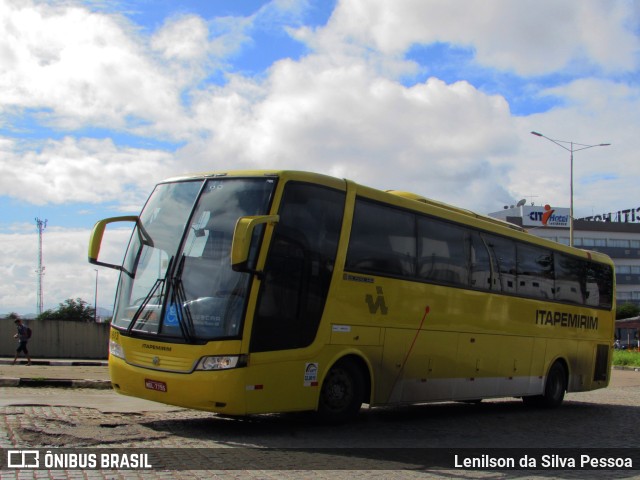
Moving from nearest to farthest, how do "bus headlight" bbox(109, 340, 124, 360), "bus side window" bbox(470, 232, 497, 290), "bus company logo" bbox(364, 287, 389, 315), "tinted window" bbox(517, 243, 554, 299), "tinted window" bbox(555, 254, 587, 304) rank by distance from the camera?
"bus headlight" bbox(109, 340, 124, 360) < "bus company logo" bbox(364, 287, 389, 315) < "bus side window" bbox(470, 232, 497, 290) < "tinted window" bbox(517, 243, 554, 299) < "tinted window" bbox(555, 254, 587, 304)

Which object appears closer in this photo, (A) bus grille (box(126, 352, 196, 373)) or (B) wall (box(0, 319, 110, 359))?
(A) bus grille (box(126, 352, 196, 373))

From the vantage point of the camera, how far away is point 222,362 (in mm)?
9062

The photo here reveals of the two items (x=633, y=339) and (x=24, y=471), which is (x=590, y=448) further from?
(x=633, y=339)

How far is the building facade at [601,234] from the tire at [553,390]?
79426 mm

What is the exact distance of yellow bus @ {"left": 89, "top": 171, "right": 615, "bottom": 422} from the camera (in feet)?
30.2

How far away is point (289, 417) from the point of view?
1167 cm

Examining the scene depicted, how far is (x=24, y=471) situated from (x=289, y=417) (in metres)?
5.54

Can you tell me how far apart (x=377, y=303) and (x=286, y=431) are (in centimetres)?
247

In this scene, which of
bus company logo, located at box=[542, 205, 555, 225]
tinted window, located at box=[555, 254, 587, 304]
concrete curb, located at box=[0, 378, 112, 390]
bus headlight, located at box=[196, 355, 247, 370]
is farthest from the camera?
bus company logo, located at box=[542, 205, 555, 225]

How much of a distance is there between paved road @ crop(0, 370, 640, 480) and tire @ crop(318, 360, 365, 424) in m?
0.22

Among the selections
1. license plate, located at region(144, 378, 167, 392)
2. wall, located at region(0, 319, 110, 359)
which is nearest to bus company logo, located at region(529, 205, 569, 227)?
wall, located at region(0, 319, 110, 359)

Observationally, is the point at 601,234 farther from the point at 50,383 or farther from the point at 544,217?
the point at 50,383

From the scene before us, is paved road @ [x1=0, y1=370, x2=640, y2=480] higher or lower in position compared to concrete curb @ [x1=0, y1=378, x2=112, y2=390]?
higher

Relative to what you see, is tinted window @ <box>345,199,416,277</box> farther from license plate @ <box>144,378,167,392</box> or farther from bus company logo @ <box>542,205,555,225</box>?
bus company logo @ <box>542,205,555,225</box>
